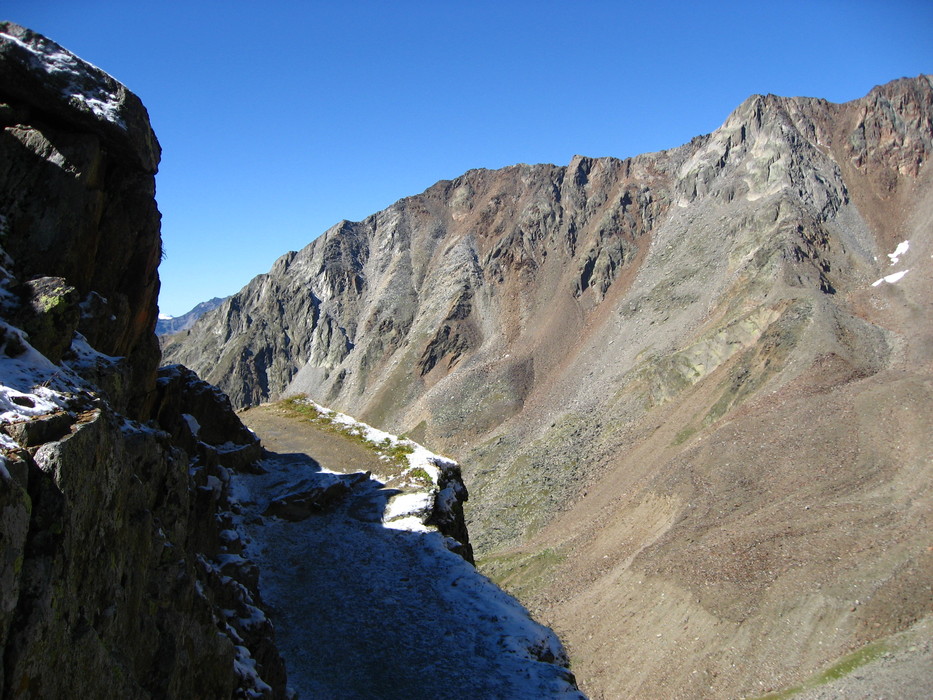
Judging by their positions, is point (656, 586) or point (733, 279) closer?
point (656, 586)

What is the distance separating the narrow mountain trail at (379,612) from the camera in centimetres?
1385

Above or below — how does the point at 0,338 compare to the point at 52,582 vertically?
above

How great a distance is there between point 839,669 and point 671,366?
138 ft

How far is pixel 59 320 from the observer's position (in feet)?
32.5

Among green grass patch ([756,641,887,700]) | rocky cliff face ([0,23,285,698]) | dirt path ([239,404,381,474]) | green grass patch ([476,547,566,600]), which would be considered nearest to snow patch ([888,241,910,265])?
green grass patch ([476,547,566,600])

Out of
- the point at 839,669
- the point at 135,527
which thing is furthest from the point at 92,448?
the point at 839,669

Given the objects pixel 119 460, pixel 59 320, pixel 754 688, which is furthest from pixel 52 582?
pixel 754 688

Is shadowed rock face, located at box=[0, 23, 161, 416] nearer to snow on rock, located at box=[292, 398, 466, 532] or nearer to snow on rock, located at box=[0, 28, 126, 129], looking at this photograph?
snow on rock, located at box=[0, 28, 126, 129]

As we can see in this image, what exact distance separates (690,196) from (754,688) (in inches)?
3326

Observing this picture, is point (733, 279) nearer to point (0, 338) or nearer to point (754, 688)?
point (754, 688)

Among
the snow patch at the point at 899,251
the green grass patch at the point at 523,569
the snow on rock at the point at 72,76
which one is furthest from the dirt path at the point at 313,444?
the snow patch at the point at 899,251

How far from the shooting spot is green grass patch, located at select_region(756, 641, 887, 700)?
89.0 feet

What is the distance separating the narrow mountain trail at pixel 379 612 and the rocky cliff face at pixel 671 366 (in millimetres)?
18294

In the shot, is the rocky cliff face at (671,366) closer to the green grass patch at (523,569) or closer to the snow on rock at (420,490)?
the green grass patch at (523,569)
